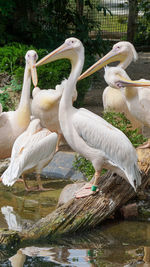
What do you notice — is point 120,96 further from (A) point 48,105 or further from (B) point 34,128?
(B) point 34,128

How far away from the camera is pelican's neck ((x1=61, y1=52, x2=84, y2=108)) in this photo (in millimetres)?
4625

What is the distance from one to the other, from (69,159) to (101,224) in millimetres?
1821

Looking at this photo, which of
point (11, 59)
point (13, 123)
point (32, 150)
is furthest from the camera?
point (11, 59)

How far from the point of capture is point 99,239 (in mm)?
4309

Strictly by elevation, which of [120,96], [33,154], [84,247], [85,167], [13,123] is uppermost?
[120,96]

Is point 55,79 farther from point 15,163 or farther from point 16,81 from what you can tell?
point 15,163

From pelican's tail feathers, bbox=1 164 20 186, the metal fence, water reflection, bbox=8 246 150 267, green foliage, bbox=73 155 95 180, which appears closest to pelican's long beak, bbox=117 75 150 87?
green foliage, bbox=73 155 95 180

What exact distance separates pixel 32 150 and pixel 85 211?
1253 mm

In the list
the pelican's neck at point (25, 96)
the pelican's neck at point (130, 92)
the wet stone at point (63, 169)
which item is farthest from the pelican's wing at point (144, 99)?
the pelican's neck at point (25, 96)

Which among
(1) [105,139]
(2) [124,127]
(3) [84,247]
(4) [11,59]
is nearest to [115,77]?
(2) [124,127]

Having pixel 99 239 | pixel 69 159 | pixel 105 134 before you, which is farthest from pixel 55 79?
pixel 99 239

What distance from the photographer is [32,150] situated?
5438 mm

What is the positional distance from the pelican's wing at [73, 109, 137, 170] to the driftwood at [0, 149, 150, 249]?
0.31 meters

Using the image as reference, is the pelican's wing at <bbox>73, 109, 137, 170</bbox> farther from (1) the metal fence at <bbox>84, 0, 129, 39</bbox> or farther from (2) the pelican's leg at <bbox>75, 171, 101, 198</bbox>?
(1) the metal fence at <bbox>84, 0, 129, 39</bbox>
